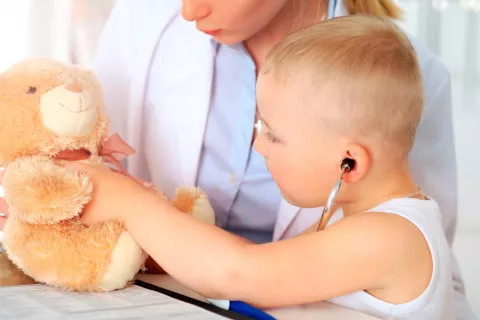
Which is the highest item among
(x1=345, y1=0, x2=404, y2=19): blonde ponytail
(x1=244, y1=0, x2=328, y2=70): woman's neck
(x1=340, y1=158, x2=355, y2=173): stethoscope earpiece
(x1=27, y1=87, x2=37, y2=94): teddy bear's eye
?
(x1=345, y1=0, x2=404, y2=19): blonde ponytail

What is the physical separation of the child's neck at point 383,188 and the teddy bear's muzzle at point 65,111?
316 mm

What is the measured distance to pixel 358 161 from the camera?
2.38 feet

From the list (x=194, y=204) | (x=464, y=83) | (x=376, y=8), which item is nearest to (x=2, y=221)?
(x=194, y=204)

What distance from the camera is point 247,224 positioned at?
1.08 meters

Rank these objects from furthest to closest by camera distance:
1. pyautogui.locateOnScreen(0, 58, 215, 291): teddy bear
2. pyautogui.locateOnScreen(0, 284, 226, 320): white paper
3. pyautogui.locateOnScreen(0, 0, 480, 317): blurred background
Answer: pyautogui.locateOnScreen(0, 0, 480, 317): blurred background < pyautogui.locateOnScreen(0, 58, 215, 291): teddy bear < pyautogui.locateOnScreen(0, 284, 226, 320): white paper

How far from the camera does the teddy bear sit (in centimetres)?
71

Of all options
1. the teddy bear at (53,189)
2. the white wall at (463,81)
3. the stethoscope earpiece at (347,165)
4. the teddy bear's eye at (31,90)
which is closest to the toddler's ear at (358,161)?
the stethoscope earpiece at (347,165)

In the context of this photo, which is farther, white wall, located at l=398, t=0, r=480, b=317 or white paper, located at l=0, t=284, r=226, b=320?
white wall, located at l=398, t=0, r=480, b=317

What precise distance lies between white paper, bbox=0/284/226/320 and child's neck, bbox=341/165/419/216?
237mm

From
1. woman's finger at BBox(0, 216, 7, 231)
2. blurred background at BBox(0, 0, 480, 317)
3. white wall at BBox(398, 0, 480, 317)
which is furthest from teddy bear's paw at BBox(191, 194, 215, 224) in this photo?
white wall at BBox(398, 0, 480, 317)

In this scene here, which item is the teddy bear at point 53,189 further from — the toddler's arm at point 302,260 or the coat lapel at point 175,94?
the coat lapel at point 175,94

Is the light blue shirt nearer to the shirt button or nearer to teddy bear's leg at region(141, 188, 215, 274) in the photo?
the shirt button

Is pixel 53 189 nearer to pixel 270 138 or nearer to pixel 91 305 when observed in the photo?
pixel 91 305

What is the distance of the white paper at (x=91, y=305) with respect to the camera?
2.00 feet
